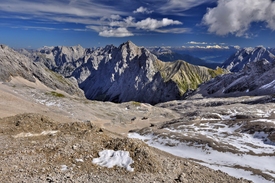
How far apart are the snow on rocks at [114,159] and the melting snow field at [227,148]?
17.2 meters

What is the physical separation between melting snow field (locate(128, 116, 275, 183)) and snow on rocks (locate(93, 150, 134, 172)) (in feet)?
56.3

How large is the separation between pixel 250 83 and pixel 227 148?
5504 inches

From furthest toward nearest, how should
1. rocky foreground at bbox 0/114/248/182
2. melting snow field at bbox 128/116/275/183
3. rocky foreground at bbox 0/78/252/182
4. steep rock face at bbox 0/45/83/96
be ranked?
1. steep rock face at bbox 0/45/83/96
2. melting snow field at bbox 128/116/275/183
3. rocky foreground at bbox 0/78/252/182
4. rocky foreground at bbox 0/114/248/182

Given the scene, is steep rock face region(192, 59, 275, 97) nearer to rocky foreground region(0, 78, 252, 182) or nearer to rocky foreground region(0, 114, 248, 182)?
rocky foreground region(0, 78, 252, 182)

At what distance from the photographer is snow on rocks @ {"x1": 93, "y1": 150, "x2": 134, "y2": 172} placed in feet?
76.3

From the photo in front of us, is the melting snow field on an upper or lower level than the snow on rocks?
lower

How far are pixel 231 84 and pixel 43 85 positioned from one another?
147 metres

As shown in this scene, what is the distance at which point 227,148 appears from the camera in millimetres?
46219

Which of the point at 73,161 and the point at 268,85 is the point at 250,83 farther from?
the point at 73,161

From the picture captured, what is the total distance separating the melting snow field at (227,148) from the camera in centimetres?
3606

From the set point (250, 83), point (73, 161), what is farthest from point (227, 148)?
point (250, 83)

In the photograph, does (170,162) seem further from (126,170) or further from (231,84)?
(231,84)

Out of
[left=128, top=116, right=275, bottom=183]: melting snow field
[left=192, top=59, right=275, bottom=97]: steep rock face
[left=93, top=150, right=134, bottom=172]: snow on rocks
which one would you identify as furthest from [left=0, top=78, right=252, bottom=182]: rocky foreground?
[left=192, top=59, right=275, bottom=97]: steep rock face

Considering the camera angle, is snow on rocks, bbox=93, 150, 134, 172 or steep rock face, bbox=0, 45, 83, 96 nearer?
snow on rocks, bbox=93, 150, 134, 172
